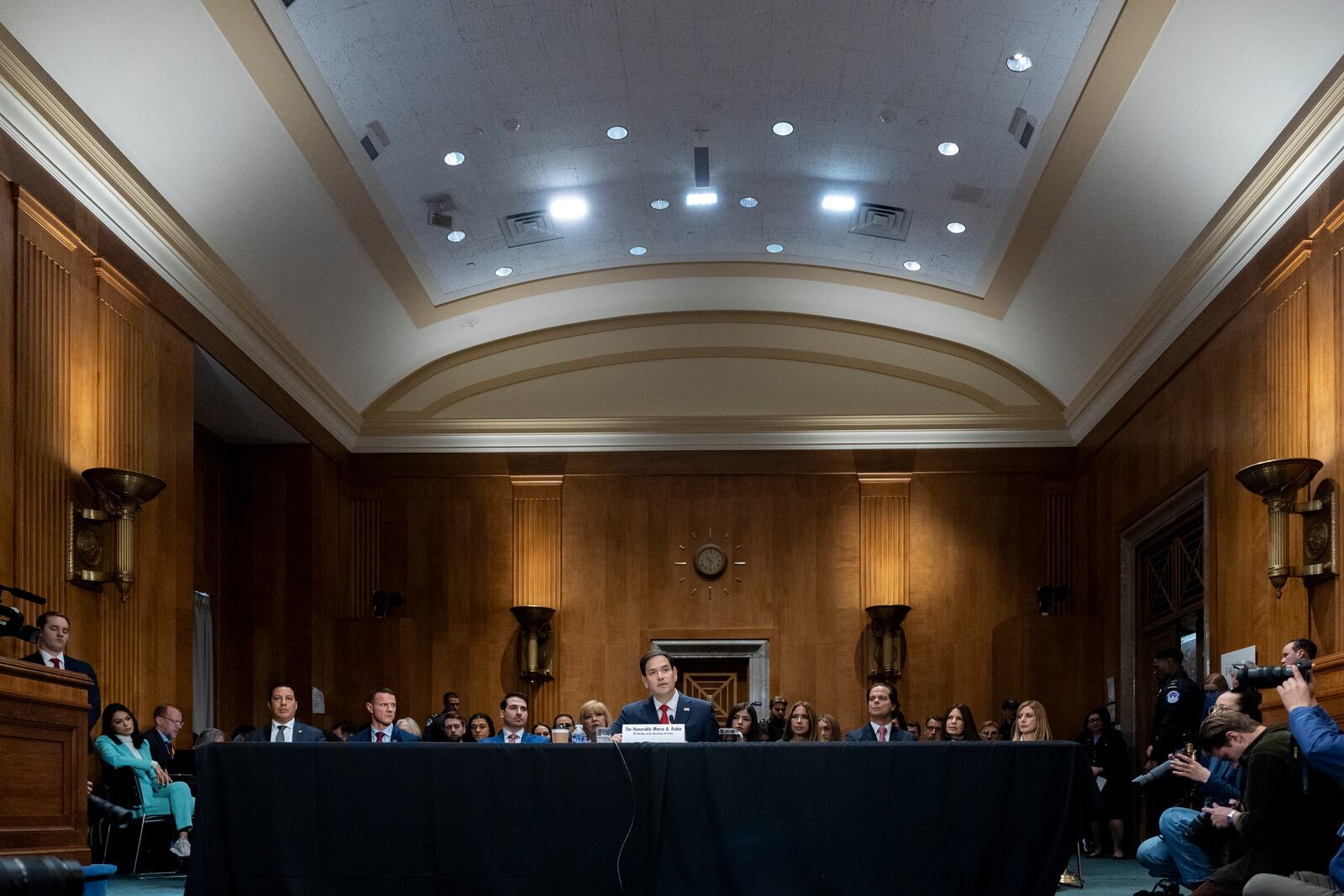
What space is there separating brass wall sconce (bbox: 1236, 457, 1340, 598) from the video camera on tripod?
23.9ft

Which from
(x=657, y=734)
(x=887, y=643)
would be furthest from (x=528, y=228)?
(x=657, y=734)

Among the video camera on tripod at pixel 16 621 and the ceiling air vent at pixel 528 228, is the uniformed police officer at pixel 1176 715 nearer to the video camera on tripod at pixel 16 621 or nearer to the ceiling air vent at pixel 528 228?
the video camera on tripod at pixel 16 621

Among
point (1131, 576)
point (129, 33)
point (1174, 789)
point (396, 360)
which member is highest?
point (129, 33)

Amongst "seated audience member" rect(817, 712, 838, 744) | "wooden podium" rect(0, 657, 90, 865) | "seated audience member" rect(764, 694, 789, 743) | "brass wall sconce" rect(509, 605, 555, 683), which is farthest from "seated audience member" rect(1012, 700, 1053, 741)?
"brass wall sconce" rect(509, 605, 555, 683)

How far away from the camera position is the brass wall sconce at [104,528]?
9.70 metres

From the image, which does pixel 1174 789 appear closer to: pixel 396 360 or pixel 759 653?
pixel 759 653

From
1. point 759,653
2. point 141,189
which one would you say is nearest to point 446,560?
point 759,653

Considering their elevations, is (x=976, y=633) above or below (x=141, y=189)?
below

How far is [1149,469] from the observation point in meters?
13.4

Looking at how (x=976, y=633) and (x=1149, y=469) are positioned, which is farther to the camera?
(x=976, y=633)

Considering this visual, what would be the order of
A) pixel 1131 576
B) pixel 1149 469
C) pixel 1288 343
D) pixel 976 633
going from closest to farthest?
pixel 1288 343
pixel 1149 469
pixel 1131 576
pixel 976 633

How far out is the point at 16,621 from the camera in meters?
7.86

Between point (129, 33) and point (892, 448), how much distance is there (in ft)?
31.3

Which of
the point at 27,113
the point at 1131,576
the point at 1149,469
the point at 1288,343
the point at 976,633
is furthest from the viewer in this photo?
the point at 976,633
